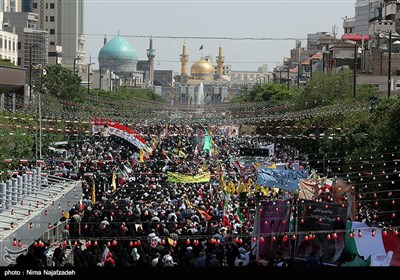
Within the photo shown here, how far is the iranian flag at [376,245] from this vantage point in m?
18.3

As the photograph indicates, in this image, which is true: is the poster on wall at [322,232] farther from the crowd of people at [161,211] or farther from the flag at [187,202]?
the flag at [187,202]

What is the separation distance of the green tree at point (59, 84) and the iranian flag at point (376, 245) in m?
52.9

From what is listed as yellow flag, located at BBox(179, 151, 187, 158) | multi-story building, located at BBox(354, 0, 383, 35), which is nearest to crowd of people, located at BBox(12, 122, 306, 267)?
yellow flag, located at BBox(179, 151, 187, 158)

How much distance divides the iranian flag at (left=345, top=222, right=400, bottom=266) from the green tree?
52891 millimetres

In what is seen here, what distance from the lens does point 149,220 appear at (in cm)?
2555

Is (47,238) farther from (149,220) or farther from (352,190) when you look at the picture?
(352,190)

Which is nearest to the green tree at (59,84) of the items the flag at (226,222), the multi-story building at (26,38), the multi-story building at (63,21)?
the multi-story building at (26,38)

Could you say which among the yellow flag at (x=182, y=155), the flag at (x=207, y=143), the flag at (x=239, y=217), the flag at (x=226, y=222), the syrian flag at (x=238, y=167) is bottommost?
the yellow flag at (x=182, y=155)

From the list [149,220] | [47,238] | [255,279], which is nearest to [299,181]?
[149,220]

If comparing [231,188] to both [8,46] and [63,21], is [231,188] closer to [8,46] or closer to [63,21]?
[8,46]

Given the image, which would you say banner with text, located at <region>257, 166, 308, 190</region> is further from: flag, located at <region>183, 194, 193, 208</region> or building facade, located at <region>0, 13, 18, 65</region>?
building facade, located at <region>0, 13, 18, 65</region>

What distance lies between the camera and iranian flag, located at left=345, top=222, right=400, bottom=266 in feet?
60.2

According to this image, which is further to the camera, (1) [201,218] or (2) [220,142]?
(2) [220,142]

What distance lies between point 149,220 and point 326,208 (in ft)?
21.0
